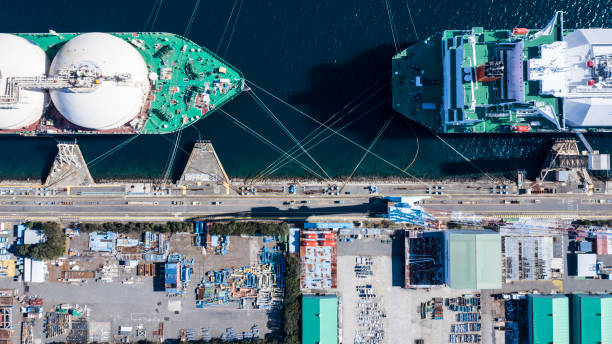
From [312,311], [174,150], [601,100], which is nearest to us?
[601,100]

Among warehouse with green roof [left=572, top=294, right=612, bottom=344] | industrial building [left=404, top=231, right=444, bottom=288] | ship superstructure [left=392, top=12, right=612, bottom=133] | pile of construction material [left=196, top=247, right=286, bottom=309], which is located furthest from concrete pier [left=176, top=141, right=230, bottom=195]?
warehouse with green roof [left=572, top=294, right=612, bottom=344]

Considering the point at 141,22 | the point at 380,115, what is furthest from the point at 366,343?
the point at 141,22

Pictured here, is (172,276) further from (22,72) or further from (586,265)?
(586,265)

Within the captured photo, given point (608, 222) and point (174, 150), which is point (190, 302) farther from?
point (608, 222)

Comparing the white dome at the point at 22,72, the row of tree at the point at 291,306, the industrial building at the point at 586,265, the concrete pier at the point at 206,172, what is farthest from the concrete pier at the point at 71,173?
the industrial building at the point at 586,265

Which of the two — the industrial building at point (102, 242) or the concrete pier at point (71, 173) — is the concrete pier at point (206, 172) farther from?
the concrete pier at point (71, 173)

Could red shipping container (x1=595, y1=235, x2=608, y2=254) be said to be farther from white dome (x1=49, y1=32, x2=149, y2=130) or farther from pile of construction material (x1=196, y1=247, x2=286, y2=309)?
white dome (x1=49, y1=32, x2=149, y2=130)
